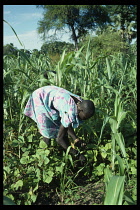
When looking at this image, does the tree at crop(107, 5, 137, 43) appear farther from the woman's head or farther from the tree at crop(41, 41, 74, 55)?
the woman's head

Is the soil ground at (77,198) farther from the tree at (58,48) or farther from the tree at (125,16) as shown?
the tree at (125,16)

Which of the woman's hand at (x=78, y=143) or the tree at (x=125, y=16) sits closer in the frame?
the woman's hand at (x=78, y=143)

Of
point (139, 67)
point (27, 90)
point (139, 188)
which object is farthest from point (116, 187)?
point (139, 67)

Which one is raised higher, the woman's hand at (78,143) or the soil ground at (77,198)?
the woman's hand at (78,143)

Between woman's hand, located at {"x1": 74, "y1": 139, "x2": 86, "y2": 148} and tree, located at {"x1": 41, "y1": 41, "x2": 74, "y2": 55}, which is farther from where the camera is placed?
tree, located at {"x1": 41, "y1": 41, "x2": 74, "y2": 55}

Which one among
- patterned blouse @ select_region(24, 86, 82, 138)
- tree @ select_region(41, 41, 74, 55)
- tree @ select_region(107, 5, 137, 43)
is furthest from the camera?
tree @ select_region(107, 5, 137, 43)

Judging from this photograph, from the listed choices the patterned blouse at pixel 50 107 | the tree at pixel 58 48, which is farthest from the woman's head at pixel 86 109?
the tree at pixel 58 48

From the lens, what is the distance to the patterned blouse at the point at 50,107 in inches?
67.7

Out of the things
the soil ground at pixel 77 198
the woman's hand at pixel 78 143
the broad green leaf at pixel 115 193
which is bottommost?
the soil ground at pixel 77 198

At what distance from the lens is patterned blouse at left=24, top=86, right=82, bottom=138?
1.72 meters

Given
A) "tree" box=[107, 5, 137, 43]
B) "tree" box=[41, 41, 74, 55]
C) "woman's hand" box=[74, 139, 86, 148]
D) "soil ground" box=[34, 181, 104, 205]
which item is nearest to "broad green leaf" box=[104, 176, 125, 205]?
"soil ground" box=[34, 181, 104, 205]

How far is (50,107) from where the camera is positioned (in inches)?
75.0

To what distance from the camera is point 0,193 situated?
3.55 ft

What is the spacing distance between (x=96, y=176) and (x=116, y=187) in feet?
2.84
